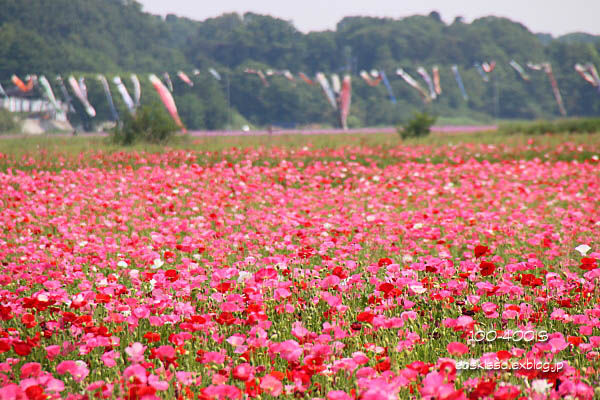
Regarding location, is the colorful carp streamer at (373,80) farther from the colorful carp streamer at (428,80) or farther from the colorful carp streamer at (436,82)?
the colorful carp streamer at (436,82)

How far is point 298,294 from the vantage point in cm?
299

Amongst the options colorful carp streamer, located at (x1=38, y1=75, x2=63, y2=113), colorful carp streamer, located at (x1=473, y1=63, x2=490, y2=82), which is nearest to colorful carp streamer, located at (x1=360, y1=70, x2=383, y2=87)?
colorful carp streamer, located at (x1=473, y1=63, x2=490, y2=82)

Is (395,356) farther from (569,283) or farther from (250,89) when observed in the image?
(250,89)

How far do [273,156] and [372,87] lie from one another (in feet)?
168

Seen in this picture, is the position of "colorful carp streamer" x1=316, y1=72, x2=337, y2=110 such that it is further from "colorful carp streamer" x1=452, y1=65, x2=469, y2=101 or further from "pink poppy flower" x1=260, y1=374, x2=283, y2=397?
"pink poppy flower" x1=260, y1=374, x2=283, y2=397

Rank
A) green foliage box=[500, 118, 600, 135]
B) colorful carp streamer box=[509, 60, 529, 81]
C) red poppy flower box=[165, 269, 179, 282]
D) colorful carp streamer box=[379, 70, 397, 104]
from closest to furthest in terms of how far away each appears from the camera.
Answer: red poppy flower box=[165, 269, 179, 282]
green foliage box=[500, 118, 600, 135]
colorful carp streamer box=[379, 70, 397, 104]
colorful carp streamer box=[509, 60, 529, 81]

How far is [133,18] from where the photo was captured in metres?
66.6

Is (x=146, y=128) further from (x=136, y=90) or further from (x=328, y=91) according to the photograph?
(x=328, y=91)

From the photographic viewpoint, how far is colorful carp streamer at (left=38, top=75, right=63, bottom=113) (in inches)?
1800

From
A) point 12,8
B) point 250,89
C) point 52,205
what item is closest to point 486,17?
point 250,89

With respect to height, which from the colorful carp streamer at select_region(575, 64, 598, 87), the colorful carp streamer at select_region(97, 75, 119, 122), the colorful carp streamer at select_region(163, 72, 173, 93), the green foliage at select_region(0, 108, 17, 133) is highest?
the colorful carp streamer at select_region(575, 64, 598, 87)

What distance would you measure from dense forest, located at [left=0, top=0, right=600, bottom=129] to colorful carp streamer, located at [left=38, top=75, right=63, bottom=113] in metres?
1.68

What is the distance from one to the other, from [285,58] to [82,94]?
2711 cm

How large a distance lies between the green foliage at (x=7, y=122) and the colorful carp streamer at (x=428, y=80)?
1636 inches
